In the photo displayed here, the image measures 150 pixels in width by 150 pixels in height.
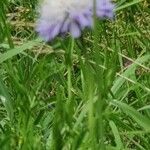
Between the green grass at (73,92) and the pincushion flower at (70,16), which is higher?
the pincushion flower at (70,16)

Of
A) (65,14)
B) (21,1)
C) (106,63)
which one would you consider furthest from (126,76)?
(21,1)

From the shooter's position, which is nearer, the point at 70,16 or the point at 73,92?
the point at 70,16

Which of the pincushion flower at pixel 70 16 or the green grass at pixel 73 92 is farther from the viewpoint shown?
the green grass at pixel 73 92

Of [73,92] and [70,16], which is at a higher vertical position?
[70,16]
